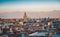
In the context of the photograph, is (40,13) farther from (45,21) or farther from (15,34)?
(15,34)

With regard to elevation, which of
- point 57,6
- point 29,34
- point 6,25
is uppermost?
point 57,6

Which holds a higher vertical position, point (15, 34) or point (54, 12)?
point (54, 12)

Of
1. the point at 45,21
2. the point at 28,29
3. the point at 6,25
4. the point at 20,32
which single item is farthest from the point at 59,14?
the point at 6,25

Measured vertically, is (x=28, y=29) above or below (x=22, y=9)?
below

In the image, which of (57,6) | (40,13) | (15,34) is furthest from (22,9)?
(57,6)

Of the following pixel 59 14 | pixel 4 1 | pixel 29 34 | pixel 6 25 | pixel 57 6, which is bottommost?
pixel 29 34

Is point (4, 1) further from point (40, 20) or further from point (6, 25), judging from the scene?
point (40, 20)

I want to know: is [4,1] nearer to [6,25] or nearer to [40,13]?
[6,25]

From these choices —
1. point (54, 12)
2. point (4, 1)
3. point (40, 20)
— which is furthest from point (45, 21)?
point (4, 1)
